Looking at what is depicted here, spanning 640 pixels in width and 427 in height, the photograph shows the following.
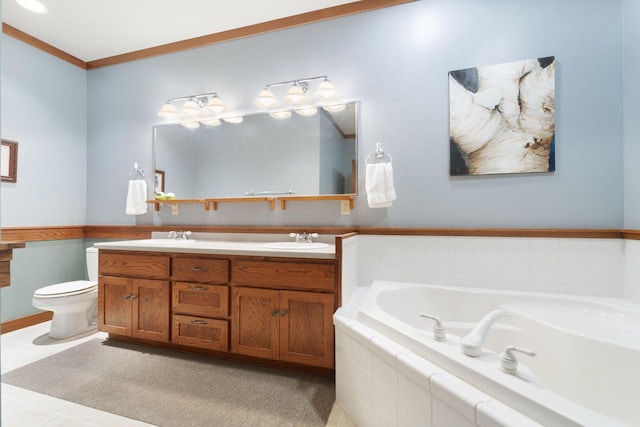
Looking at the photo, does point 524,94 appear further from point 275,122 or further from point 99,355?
point 99,355

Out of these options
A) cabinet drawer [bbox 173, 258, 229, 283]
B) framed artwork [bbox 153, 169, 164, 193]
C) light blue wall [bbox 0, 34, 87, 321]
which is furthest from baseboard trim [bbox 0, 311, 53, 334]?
cabinet drawer [bbox 173, 258, 229, 283]

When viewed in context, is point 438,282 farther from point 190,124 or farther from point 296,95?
point 190,124

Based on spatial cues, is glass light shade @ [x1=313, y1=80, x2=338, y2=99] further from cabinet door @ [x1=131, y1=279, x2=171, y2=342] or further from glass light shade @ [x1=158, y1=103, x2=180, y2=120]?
cabinet door @ [x1=131, y1=279, x2=171, y2=342]

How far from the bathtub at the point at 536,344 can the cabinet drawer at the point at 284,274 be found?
224 mm

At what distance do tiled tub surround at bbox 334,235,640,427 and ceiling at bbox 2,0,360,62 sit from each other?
6.18 ft

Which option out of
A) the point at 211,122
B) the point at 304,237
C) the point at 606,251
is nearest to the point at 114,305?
the point at 304,237

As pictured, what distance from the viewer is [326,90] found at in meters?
2.31

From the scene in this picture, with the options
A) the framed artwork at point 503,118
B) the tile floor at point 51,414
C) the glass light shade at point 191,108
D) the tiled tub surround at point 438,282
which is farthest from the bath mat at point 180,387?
the glass light shade at point 191,108

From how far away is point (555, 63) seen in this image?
193 centimetres

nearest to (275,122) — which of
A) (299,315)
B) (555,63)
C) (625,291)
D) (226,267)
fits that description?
(226,267)

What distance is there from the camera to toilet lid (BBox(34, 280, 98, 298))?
2258 mm

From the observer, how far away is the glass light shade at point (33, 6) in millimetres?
2299

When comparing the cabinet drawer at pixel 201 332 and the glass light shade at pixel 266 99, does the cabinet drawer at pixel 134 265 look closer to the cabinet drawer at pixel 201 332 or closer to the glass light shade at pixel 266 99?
the cabinet drawer at pixel 201 332

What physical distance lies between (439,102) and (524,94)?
50 cm
